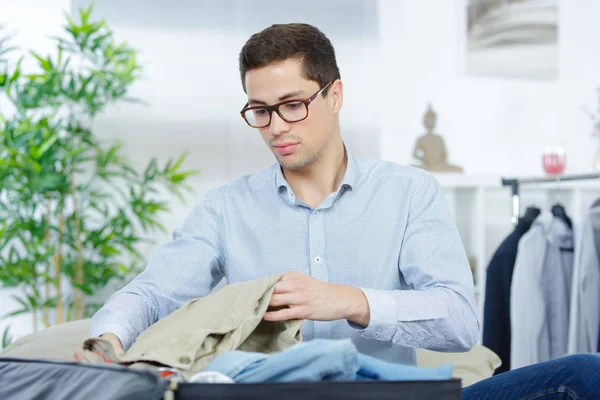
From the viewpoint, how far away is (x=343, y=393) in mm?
814

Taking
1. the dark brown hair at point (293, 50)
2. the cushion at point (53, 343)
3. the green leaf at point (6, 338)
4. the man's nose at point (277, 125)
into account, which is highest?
the dark brown hair at point (293, 50)

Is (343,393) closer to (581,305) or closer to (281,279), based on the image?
(281,279)

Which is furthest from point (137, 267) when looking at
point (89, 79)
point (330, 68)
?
point (330, 68)

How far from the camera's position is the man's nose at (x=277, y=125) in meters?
1.66

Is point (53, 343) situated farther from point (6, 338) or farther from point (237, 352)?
point (6, 338)

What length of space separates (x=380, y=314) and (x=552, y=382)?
1.24 ft

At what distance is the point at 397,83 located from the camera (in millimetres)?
4500

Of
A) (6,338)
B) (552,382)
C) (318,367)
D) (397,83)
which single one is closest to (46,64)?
(6,338)

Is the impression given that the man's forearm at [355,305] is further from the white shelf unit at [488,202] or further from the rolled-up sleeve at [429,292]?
the white shelf unit at [488,202]

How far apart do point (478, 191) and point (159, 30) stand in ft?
6.06

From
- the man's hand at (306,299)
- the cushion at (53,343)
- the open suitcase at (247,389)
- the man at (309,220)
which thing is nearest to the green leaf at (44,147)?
the cushion at (53,343)

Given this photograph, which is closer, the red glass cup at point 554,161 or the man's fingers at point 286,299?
the man's fingers at point 286,299

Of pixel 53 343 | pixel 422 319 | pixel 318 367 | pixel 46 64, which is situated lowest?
pixel 53 343

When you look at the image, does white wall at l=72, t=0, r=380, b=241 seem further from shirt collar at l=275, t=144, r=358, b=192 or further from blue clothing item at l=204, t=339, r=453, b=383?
blue clothing item at l=204, t=339, r=453, b=383
